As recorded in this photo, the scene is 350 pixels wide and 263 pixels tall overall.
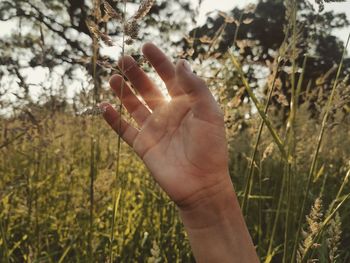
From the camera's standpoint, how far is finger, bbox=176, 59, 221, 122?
1133 millimetres

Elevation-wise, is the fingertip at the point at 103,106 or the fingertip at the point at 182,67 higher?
the fingertip at the point at 182,67

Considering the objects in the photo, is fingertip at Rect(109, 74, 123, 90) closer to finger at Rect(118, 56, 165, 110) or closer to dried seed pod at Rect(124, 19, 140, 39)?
finger at Rect(118, 56, 165, 110)

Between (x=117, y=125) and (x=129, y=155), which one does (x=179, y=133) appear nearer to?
(x=117, y=125)

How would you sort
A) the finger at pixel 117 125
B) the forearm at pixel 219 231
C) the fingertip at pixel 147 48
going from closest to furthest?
1. the forearm at pixel 219 231
2. the fingertip at pixel 147 48
3. the finger at pixel 117 125

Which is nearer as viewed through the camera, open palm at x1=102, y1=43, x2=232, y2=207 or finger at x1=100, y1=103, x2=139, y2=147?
open palm at x1=102, y1=43, x2=232, y2=207

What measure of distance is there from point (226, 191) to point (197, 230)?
0.44 feet

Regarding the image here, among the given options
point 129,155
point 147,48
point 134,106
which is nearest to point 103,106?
point 147,48

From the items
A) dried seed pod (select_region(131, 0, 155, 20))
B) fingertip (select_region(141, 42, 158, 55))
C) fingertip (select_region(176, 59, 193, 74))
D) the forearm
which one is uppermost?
dried seed pod (select_region(131, 0, 155, 20))

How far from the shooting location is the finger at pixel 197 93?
3.72ft

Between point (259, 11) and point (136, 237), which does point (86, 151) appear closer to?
point (136, 237)

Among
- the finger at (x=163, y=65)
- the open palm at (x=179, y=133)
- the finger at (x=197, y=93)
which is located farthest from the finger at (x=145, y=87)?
the finger at (x=197, y=93)

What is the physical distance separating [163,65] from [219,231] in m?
0.53

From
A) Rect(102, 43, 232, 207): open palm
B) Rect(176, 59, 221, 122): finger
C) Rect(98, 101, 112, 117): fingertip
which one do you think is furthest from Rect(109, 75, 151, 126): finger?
Rect(176, 59, 221, 122): finger

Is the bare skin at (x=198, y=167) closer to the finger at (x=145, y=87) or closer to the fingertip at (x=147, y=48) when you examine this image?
the fingertip at (x=147, y=48)
